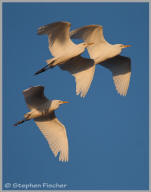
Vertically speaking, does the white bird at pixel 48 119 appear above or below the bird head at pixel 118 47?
below

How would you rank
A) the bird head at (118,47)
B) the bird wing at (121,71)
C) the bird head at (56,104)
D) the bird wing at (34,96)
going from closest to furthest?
the bird wing at (34,96) → the bird head at (56,104) → the bird head at (118,47) → the bird wing at (121,71)

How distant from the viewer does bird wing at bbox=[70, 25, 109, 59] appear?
18281 mm

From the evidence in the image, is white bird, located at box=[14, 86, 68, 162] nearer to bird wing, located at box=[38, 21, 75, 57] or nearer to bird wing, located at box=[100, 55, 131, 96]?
bird wing, located at box=[38, 21, 75, 57]

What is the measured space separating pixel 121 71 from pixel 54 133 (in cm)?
354

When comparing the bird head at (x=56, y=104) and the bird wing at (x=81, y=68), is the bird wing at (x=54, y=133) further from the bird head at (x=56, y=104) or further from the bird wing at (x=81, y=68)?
the bird wing at (x=81, y=68)

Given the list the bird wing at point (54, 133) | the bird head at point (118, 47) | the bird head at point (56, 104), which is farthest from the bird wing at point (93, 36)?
the bird wing at point (54, 133)

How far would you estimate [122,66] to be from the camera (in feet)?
64.2

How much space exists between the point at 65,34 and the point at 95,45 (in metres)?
1.61

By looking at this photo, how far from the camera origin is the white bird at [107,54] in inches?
726

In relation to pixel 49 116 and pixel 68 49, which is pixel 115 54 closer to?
pixel 68 49

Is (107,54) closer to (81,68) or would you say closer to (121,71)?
(81,68)

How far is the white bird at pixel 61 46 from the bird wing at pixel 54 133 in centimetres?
180

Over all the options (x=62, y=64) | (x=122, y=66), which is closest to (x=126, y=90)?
(x=122, y=66)

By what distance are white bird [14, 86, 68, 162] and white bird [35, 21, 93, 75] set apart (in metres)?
1.10
